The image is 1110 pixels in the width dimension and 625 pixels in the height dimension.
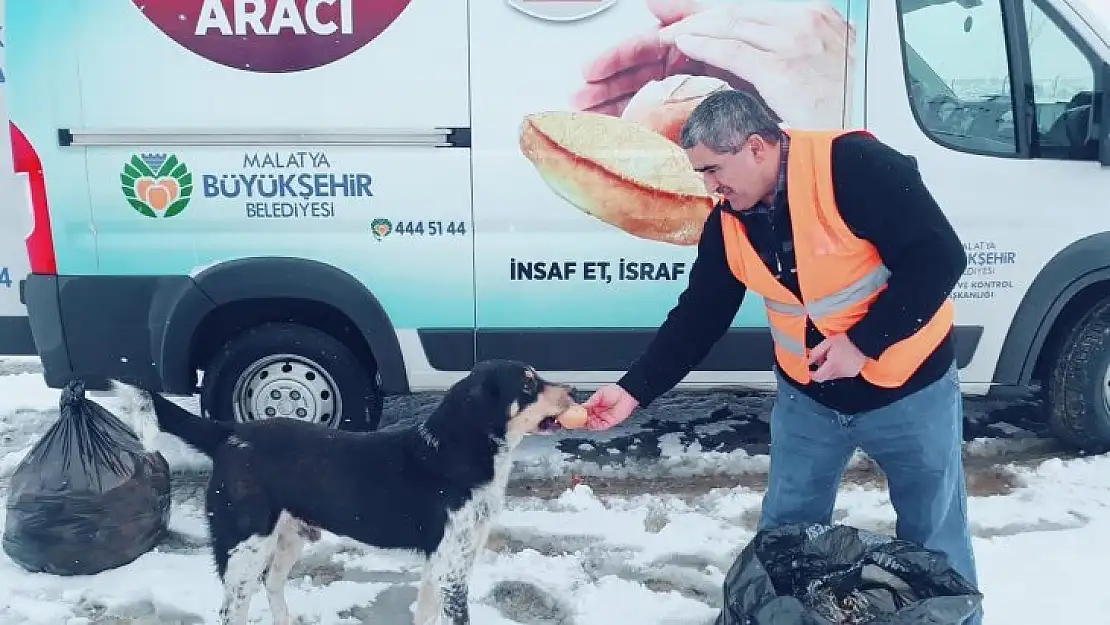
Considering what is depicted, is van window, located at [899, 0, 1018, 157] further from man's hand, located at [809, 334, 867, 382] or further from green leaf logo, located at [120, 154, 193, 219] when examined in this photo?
green leaf logo, located at [120, 154, 193, 219]

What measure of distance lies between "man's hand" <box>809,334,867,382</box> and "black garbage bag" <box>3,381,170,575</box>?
2595 mm

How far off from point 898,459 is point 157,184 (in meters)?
3.23

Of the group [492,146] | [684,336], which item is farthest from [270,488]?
[492,146]

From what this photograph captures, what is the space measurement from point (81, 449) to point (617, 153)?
2.51 m

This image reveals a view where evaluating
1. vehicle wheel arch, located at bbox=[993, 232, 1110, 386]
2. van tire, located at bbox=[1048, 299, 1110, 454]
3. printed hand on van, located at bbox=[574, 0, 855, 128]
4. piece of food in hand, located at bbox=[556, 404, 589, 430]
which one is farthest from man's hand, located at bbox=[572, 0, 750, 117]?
van tire, located at bbox=[1048, 299, 1110, 454]

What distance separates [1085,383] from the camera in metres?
4.41

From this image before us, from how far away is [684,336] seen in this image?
2.70 m

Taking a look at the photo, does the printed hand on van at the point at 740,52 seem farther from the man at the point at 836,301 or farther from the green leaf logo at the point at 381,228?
the man at the point at 836,301

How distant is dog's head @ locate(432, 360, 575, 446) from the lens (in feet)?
9.18

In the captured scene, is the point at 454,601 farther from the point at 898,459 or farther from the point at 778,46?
the point at 778,46

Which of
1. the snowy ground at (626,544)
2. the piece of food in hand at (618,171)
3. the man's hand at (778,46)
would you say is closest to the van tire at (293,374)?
the snowy ground at (626,544)

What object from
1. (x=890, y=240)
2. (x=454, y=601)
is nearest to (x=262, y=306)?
(x=454, y=601)

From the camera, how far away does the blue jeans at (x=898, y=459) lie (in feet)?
7.59

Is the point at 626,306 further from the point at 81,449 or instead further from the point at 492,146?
the point at 81,449
